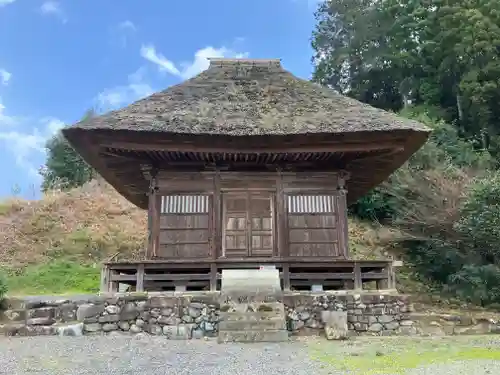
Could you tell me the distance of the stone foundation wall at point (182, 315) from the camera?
9961 mm

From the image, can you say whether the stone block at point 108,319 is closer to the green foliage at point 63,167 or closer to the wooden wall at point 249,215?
the wooden wall at point 249,215

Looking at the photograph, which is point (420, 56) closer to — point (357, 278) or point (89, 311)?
point (357, 278)

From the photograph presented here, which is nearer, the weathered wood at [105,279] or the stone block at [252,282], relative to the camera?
the stone block at [252,282]

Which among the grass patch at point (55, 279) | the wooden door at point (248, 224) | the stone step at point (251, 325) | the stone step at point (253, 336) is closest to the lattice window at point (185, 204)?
the wooden door at point (248, 224)

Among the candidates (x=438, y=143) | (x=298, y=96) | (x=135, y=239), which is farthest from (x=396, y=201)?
(x=135, y=239)

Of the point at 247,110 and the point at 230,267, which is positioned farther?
the point at 247,110

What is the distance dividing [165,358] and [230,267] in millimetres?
4490

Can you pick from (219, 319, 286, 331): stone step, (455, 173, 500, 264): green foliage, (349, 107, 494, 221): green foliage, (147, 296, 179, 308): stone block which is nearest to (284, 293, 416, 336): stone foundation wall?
(219, 319, 286, 331): stone step

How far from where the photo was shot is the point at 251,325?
8.95m

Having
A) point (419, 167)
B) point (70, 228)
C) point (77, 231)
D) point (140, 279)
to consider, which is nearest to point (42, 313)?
point (140, 279)

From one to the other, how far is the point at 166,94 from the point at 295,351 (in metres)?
7.75

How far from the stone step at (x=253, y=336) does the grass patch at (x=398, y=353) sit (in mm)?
639

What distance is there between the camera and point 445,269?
1948 cm

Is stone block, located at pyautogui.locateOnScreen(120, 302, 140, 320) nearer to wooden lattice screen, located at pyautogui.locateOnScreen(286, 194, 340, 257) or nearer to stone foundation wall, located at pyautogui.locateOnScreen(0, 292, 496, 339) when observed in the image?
stone foundation wall, located at pyautogui.locateOnScreen(0, 292, 496, 339)
